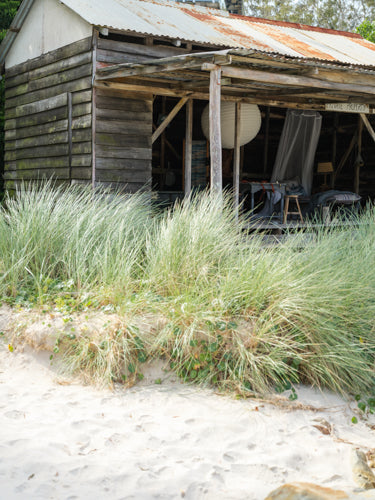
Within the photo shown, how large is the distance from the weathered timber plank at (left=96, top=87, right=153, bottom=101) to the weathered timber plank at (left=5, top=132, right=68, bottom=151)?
942mm

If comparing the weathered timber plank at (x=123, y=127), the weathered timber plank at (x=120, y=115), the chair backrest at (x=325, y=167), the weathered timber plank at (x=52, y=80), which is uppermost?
the weathered timber plank at (x=52, y=80)

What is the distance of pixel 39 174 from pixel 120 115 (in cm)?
195

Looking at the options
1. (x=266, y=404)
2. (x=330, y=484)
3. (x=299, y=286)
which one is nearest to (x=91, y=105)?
(x=299, y=286)

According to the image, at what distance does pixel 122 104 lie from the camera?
793 cm

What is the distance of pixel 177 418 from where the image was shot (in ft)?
12.4

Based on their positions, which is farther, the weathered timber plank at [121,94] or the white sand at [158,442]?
the weathered timber plank at [121,94]

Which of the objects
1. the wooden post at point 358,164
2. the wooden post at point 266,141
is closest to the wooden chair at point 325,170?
the wooden post at point 358,164

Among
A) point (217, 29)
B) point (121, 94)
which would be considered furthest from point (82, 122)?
point (217, 29)

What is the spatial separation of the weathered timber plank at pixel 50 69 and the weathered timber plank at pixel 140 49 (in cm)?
25

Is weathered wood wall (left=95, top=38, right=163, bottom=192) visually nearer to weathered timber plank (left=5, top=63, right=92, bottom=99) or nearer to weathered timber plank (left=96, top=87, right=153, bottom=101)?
weathered timber plank (left=96, top=87, right=153, bottom=101)

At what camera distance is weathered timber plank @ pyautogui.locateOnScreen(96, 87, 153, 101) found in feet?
25.4

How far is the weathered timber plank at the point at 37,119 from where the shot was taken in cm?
850

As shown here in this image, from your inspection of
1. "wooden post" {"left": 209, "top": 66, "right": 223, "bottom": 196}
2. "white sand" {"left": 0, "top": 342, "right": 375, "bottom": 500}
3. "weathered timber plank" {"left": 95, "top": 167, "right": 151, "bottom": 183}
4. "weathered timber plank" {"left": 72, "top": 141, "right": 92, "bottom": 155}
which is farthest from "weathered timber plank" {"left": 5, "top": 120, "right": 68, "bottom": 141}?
"white sand" {"left": 0, "top": 342, "right": 375, "bottom": 500}

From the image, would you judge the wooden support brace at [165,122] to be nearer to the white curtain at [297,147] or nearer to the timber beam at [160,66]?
the timber beam at [160,66]
